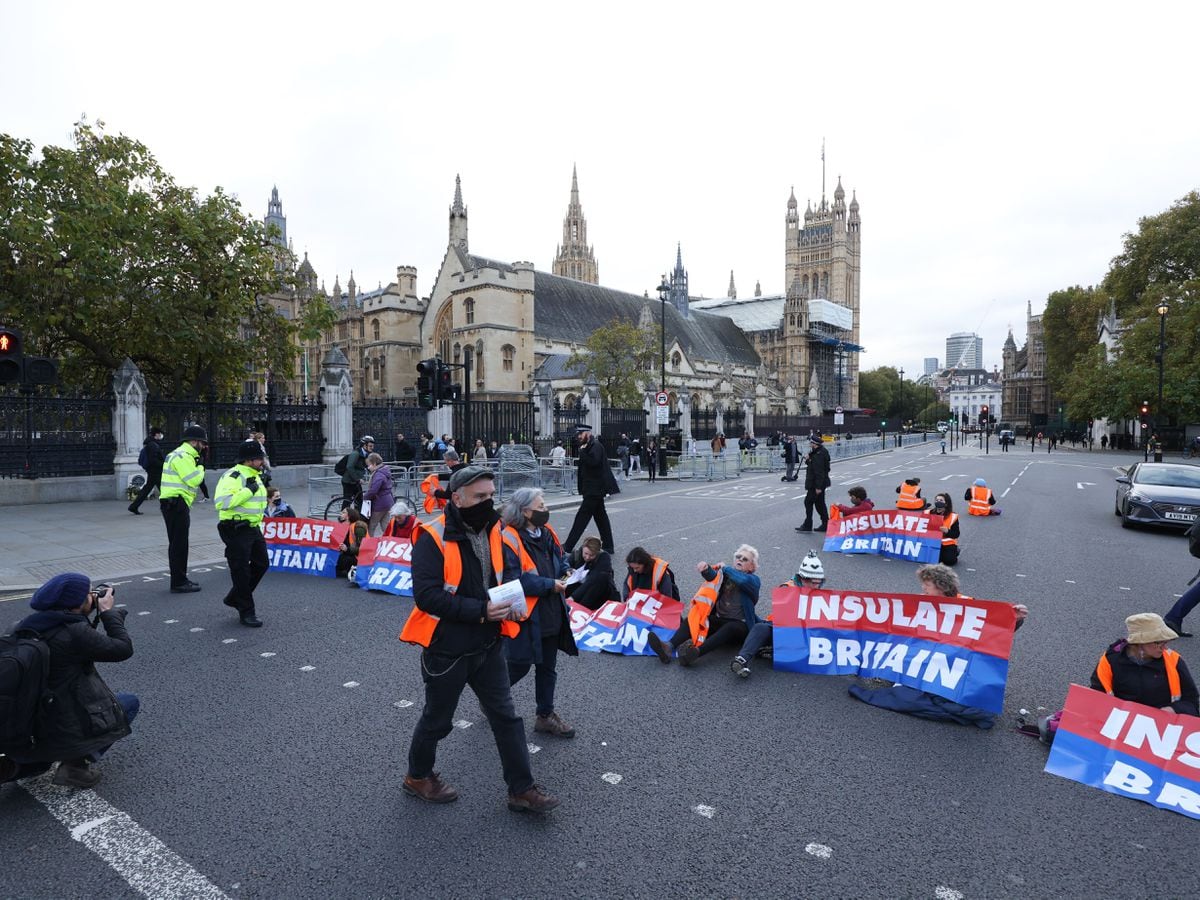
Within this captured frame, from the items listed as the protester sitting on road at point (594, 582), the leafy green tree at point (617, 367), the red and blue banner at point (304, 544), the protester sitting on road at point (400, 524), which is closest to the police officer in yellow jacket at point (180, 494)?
the red and blue banner at point (304, 544)

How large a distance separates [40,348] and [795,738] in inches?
957

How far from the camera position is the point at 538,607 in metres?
4.59

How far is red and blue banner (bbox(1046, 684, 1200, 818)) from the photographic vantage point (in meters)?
4.03

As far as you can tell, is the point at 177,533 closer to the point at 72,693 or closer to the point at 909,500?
the point at 72,693

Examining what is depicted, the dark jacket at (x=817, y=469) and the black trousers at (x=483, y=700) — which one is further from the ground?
the dark jacket at (x=817, y=469)

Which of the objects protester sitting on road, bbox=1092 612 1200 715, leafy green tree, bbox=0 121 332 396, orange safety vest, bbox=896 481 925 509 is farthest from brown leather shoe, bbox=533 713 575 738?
leafy green tree, bbox=0 121 332 396

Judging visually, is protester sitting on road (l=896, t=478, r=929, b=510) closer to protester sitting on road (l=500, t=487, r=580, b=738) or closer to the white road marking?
protester sitting on road (l=500, t=487, r=580, b=738)

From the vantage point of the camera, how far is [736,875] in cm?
340

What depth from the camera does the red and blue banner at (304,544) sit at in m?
9.91

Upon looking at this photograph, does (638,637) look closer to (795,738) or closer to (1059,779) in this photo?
(795,738)

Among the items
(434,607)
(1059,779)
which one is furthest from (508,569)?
(1059,779)

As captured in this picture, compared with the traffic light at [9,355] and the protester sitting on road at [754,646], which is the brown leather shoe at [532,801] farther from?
the traffic light at [9,355]

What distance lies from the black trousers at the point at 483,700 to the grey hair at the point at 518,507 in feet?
3.42

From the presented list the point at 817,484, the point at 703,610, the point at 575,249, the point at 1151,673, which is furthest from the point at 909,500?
the point at 575,249
